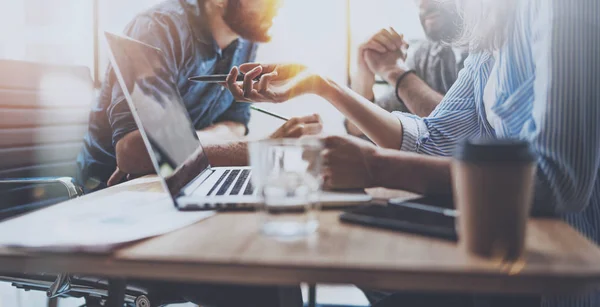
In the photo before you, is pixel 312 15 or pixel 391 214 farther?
pixel 312 15

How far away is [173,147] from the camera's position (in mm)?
833

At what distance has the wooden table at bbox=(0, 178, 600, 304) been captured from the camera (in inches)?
18.7

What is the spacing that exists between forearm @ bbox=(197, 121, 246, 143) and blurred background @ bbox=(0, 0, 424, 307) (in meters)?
0.26

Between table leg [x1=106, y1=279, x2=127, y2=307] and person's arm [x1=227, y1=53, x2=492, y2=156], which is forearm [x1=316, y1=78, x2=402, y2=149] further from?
table leg [x1=106, y1=279, x2=127, y2=307]

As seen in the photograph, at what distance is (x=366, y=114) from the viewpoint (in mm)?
1198

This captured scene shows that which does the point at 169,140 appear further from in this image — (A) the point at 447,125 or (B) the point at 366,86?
(B) the point at 366,86

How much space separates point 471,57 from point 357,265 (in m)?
0.94

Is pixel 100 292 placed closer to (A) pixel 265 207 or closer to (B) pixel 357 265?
(A) pixel 265 207

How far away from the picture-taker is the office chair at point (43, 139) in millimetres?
1374

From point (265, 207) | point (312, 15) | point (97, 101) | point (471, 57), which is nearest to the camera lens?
point (265, 207)

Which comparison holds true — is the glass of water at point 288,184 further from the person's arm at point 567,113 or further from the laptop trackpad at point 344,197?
the person's arm at point 567,113

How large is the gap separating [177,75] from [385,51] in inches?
36.8

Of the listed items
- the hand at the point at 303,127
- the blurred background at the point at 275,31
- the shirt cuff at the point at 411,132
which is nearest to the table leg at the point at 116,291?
the hand at the point at 303,127

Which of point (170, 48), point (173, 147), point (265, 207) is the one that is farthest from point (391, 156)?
point (170, 48)
